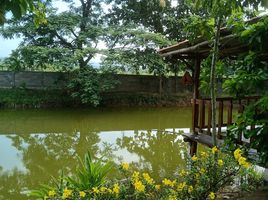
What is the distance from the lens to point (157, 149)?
7.68 m

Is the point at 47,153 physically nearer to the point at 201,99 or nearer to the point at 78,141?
the point at 78,141

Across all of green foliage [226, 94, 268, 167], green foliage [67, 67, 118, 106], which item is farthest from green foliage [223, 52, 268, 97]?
green foliage [67, 67, 118, 106]

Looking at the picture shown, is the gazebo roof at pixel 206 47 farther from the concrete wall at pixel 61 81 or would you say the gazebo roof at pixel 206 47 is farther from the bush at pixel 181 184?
the concrete wall at pixel 61 81

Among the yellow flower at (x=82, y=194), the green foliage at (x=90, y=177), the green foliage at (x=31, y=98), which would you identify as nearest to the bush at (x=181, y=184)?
the yellow flower at (x=82, y=194)

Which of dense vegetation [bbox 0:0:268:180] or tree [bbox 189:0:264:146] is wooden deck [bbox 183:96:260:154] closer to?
tree [bbox 189:0:264:146]

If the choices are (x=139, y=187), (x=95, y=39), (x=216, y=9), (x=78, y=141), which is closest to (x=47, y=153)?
(x=78, y=141)

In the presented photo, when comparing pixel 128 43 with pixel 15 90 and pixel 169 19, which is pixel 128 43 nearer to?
pixel 169 19

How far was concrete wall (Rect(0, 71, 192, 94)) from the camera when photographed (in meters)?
13.7

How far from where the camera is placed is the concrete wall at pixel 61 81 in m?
13.7

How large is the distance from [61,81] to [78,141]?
608 centimetres

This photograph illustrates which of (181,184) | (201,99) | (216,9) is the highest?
(216,9)

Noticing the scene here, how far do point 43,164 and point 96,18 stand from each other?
29.7 feet

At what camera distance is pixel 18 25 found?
1271 cm

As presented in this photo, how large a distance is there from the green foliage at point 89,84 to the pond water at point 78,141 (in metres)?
0.62
